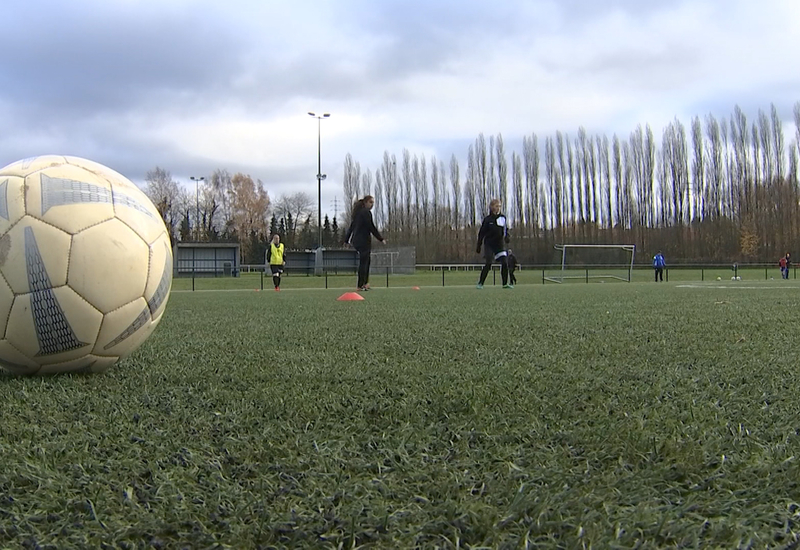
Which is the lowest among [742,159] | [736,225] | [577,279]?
[577,279]

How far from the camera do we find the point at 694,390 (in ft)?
7.03

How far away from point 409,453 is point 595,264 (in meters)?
27.6

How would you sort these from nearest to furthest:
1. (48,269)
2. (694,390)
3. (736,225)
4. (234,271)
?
(694,390) < (48,269) < (234,271) < (736,225)

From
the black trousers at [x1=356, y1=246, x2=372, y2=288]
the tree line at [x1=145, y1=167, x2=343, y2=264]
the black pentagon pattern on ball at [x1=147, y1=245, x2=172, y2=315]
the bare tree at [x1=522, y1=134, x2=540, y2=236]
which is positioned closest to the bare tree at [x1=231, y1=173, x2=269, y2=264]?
the tree line at [x1=145, y1=167, x2=343, y2=264]

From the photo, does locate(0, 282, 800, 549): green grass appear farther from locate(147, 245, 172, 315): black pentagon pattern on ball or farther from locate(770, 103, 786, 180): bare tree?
locate(770, 103, 786, 180): bare tree

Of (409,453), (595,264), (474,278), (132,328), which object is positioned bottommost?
(474,278)

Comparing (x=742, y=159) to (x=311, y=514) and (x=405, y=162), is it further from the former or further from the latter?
(x=311, y=514)

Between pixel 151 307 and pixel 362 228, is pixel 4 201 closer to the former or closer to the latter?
pixel 151 307

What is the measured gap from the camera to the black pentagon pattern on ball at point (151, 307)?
2553 millimetres

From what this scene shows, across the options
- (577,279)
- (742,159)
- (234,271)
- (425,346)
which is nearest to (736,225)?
(742,159)

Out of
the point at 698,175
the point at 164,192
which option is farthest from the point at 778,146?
the point at 164,192

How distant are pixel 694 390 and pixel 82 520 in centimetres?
197

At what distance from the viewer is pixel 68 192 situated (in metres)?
2.44

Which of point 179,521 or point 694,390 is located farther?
point 694,390
